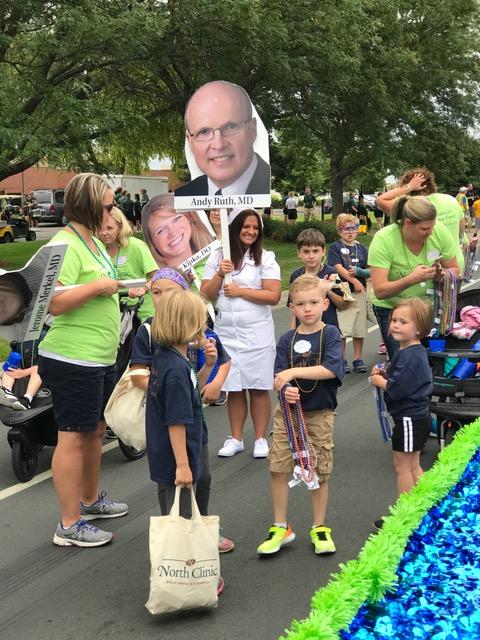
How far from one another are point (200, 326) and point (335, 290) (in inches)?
191

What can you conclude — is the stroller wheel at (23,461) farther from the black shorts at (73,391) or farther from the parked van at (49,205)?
the parked van at (49,205)

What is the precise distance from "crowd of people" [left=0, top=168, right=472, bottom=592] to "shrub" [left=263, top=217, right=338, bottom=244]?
23.8 metres

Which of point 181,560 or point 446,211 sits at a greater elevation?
point 446,211

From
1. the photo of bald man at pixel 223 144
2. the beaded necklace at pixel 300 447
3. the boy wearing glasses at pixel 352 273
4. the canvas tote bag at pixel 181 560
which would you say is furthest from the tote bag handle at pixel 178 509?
the boy wearing glasses at pixel 352 273

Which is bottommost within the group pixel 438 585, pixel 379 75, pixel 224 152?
pixel 438 585

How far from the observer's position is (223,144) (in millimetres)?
6691

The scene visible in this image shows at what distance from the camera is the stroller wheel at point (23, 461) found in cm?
566

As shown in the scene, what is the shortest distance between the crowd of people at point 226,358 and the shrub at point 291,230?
78.2 feet

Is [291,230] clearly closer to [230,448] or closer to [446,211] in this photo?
[446,211]

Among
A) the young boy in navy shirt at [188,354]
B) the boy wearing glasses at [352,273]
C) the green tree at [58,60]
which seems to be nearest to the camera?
the young boy in navy shirt at [188,354]

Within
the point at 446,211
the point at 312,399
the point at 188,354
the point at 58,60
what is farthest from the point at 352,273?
the point at 58,60

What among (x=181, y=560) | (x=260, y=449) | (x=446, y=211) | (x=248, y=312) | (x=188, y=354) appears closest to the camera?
(x=181, y=560)

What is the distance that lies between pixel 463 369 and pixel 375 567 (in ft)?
10.6

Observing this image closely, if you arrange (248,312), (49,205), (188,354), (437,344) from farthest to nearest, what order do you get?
1. (49,205)
2. (248,312)
3. (437,344)
4. (188,354)
